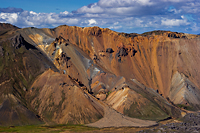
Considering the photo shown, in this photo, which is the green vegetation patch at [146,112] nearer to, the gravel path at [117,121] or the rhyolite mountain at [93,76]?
the rhyolite mountain at [93,76]

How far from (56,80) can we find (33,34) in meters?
40.1

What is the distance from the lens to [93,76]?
110188 millimetres

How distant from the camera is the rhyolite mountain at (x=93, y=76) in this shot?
8138 centimetres

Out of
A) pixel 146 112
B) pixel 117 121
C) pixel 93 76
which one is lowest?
pixel 117 121

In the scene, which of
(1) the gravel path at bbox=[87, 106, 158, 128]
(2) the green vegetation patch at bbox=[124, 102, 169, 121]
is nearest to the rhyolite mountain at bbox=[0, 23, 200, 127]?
(2) the green vegetation patch at bbox=[124, 102, 169, 121]

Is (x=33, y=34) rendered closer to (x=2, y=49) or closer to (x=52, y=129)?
(x=2, y=49)

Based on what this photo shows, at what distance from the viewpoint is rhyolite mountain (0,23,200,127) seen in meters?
81.4

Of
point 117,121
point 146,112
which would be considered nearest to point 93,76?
point 146,112

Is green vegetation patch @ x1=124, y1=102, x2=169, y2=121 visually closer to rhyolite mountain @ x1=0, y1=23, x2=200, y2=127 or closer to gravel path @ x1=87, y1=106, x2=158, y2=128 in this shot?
rhyolite mountain @ x1=0, y1=23, x2=200, y2=127

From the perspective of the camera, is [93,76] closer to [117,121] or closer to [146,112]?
[146,112]

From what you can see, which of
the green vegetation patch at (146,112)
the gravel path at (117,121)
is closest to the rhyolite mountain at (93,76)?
the green vegetation patch at (146,112)

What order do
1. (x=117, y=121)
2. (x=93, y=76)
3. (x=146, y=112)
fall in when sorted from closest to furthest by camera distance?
(x=117, y=121), (x=146, y=112), (x=93, y=76)

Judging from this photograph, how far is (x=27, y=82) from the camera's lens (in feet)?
292

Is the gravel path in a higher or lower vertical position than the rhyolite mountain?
lower
